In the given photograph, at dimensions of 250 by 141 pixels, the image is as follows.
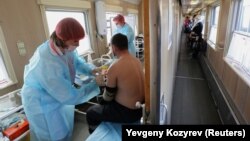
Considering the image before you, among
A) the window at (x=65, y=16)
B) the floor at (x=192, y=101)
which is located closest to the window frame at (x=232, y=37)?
the floor at (x=192, y=101)

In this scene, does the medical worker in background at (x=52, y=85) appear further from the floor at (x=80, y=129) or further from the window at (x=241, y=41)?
the window at (x=241, y=41)

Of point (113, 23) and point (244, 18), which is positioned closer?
point (244, 18)

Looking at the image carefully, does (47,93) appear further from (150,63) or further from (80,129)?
(150,63)

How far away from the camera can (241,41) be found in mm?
2133

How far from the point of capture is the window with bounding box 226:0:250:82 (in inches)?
76.4

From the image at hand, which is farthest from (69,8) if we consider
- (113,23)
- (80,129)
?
(80,129)

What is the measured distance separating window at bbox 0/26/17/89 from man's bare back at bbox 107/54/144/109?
4.72 feet

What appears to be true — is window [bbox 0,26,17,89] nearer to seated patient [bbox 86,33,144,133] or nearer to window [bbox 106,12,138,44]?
seated patient [bbox 86,33,144,133]

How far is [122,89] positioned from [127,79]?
0.11 metres

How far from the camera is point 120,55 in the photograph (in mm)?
1370

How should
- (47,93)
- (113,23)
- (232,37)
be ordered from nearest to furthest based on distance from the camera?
(47,93) → (232,37) → (113,23)

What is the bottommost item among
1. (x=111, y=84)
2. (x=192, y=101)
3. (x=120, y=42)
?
(x=192, y=101)

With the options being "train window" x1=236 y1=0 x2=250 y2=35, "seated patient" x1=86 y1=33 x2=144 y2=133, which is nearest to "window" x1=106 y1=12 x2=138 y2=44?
"train window" x1=236 y1=0 x2=250 y2=35

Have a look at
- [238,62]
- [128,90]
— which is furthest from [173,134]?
[238,62]
